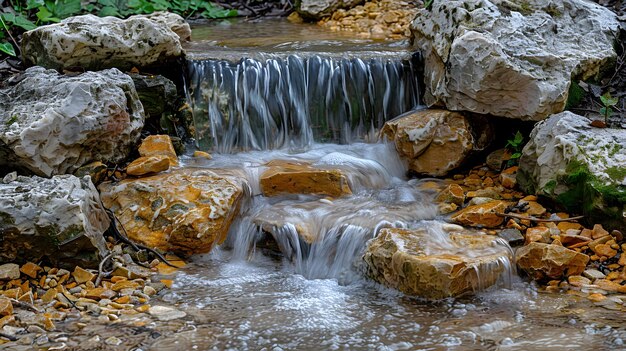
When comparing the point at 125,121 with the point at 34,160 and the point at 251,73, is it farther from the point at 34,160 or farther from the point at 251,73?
the point at 251,73

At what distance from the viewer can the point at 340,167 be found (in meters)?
5.64

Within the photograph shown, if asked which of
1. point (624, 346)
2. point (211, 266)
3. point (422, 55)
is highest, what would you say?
point (422, 55)

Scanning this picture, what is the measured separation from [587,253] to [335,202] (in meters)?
1.69

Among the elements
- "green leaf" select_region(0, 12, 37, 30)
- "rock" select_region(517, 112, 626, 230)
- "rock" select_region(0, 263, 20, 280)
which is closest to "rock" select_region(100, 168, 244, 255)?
"rock" select_region(0, 263, 20, 280)

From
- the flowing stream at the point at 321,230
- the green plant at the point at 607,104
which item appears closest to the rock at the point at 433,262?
the flowing stream at the point at 321,230

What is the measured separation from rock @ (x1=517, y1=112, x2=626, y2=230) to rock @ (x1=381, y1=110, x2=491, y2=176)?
0.57 m

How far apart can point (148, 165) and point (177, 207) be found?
0.50 metres

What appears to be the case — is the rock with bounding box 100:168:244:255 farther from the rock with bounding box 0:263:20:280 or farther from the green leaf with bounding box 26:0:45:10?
the green leaf with bounding box 26:0:45:10

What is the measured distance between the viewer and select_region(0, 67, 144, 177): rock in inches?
191

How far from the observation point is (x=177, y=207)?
4758mm

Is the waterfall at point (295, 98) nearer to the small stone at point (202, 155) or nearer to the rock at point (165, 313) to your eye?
the small stone at point (202, 155)

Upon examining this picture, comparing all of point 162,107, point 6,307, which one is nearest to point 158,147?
point 162,107

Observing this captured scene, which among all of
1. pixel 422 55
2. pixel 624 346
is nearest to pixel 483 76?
pixel 422 55

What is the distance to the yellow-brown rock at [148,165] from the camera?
507 cm
